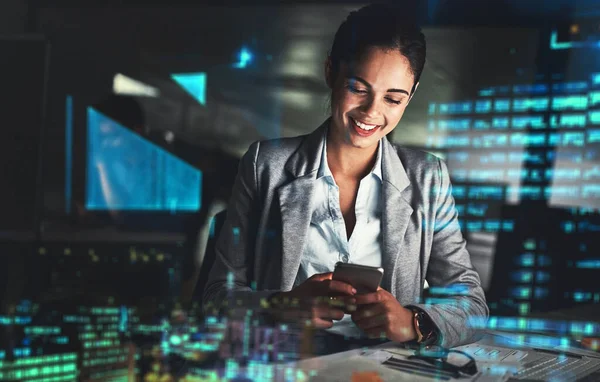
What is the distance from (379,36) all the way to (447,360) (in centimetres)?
57

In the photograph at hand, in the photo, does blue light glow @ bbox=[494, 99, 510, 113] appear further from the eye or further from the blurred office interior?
the eye

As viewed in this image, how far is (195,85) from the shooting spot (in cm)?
94

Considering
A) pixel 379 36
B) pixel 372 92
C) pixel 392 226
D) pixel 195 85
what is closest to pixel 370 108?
pixel 372 92

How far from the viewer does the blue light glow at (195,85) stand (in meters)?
0.93

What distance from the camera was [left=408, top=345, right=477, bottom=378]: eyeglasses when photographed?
28.8 inches

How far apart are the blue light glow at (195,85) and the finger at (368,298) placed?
47cm

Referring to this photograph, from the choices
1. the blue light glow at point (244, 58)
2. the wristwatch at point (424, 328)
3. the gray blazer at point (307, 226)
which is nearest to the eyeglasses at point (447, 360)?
the wristwatch at point (424, 328)

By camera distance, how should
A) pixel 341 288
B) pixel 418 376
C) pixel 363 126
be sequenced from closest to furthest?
pixel 418 376 < pixel 341 288 < pixel 363 126

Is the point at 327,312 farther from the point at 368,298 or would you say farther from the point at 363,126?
the point at 363,126

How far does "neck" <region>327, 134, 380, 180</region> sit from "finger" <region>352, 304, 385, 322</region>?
0.27m

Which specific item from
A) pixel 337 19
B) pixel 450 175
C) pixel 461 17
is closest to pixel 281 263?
pixel 450 175

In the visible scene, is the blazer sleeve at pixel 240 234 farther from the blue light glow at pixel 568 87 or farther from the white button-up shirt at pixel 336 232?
the blue light glow at pixel 568 87

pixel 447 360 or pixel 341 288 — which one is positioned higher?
pixel 341 288

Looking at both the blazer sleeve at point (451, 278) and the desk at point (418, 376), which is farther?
the blazer sleeve at point (451, 278)
